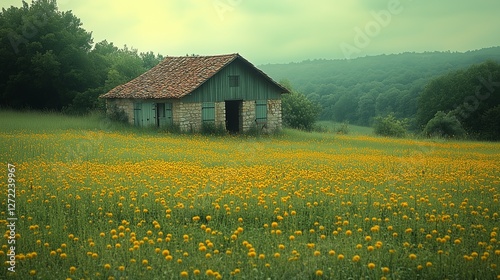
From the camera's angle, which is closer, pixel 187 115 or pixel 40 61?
Answer: pixel 187 115

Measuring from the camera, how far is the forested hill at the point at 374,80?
79938mm

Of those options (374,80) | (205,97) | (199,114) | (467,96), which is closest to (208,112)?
(199,114)

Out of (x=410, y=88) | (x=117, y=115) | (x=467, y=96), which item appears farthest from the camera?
(x=410, y=88)

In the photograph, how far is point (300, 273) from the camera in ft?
22.7

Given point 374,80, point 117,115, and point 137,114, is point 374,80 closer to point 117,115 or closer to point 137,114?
point 117,115

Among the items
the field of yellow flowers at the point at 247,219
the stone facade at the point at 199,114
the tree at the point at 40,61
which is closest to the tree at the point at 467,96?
the stone facade at the point at 199,114

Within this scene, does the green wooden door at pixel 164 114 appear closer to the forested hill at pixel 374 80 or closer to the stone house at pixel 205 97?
the stone house at pixel 205 97

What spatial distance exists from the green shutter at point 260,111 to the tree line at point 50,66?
633 inches

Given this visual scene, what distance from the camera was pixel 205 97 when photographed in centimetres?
3225

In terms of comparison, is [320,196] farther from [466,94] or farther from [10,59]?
[466,94]

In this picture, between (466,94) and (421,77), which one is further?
(421,77)

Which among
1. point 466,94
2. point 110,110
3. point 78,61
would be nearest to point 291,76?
point 466,94

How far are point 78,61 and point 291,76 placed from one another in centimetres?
8177

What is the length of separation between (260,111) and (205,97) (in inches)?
169
